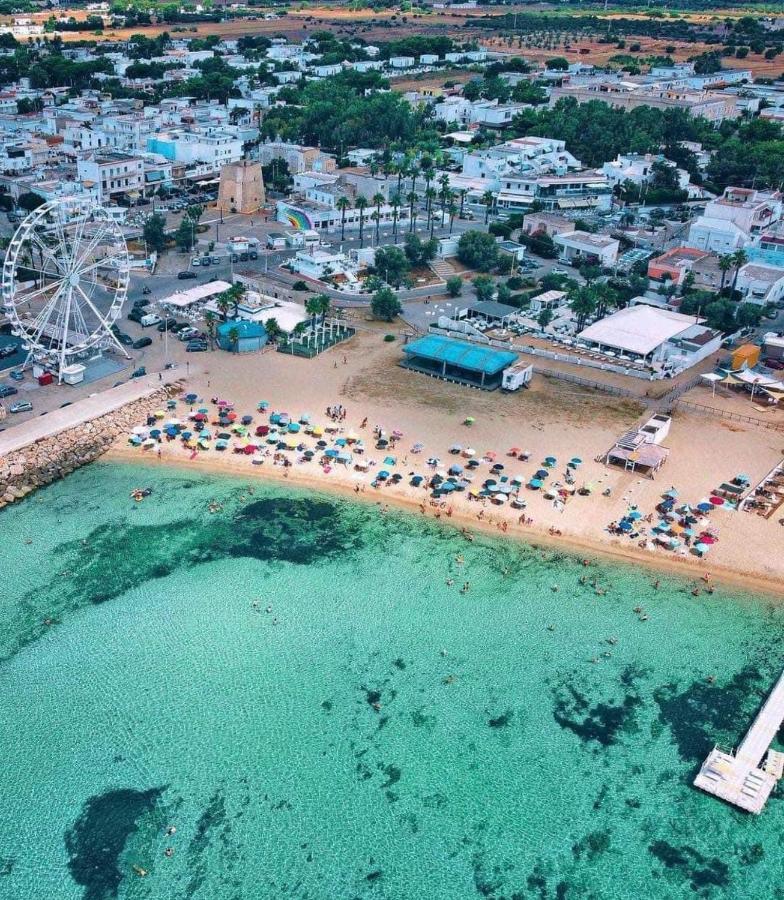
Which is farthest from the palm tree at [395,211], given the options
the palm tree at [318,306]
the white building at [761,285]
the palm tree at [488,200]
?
the white building at [761,285]

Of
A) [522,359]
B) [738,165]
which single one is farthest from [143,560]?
[738,165]

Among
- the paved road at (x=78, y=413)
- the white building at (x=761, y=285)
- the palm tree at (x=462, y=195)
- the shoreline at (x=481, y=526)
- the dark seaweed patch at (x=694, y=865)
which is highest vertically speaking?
the palm tree at (x=462, y=195)

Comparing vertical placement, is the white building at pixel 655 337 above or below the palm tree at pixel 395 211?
below

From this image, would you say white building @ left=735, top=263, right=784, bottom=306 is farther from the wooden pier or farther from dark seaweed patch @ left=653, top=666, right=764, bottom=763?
the wooden pier

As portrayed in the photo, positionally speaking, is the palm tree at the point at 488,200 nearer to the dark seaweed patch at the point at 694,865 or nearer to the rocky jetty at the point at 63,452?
the rocky jetty at the point at 63,452

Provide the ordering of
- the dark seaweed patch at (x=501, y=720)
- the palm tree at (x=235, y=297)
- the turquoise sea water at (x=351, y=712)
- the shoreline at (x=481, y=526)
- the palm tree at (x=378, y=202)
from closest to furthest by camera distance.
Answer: the turquoise sea water at (x=351, y=712), the dark seaweed patch at (x=501, y=720), the shoreline at (x=481, y=526), the palm tree at (x=235, y=297), the palm tree at (x=378, y=202)

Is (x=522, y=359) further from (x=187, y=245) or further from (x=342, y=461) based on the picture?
(x=187, y=245)

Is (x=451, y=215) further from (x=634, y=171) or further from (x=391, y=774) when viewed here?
(x=391, y=774)
